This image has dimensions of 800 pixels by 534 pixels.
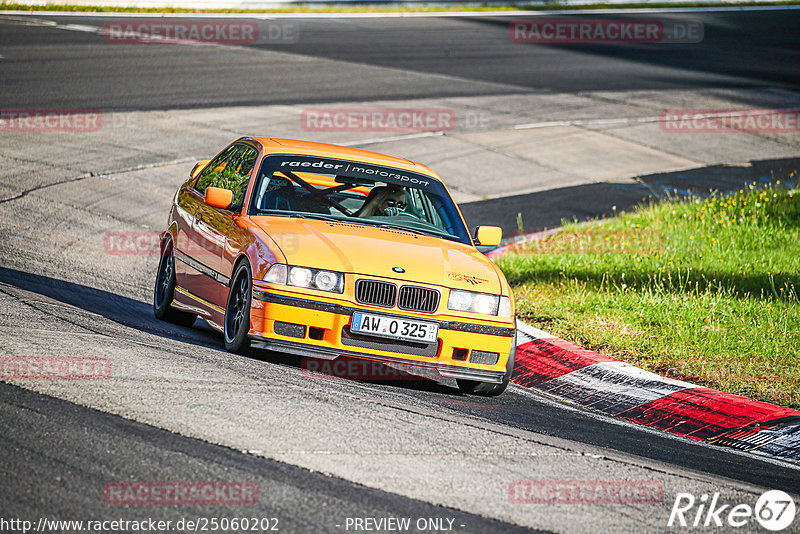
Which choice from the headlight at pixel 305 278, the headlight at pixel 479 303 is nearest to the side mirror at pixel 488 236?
the headlight at pixel 479 303

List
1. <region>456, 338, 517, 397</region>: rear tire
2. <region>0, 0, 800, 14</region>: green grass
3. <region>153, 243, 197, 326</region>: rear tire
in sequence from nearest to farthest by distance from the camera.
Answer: <region>456, 338, 517, 397</region>: rear tire
<region>153, 243, 197, 326</region>: rear tire
<region>0, 0, 800, 14</region>: green grass

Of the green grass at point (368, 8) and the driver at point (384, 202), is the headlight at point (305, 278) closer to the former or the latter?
the driver at point (384, 202)

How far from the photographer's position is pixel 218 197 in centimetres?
778

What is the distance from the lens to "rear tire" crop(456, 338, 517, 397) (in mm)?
7234

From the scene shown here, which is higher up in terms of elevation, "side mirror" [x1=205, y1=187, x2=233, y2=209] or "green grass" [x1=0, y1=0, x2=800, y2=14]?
"green grass" [x1=0, y1=0, x2=800, y2=14]

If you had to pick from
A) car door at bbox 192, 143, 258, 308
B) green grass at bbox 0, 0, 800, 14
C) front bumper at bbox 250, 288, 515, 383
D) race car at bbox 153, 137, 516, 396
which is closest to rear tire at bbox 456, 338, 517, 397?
race car at bbox 153, 137, 516, 396

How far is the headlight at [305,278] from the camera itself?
22.5 ft

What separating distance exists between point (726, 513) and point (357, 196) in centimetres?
431

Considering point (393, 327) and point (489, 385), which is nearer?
point (393, 327)

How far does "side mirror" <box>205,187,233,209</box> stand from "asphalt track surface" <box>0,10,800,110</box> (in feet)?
36.3

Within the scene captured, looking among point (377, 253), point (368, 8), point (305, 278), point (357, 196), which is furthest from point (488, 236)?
point (368, 8)

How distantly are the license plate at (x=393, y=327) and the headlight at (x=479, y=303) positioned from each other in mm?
234

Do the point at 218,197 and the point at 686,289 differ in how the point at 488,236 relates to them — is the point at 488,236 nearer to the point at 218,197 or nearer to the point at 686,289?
the point at 218,197

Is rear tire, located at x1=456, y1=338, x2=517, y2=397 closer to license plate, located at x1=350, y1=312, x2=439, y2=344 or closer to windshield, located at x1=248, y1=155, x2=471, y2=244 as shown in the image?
license plate, located at x1=350, y1=312, x2=439, y2=344
